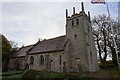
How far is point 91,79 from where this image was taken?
2061 centimetres

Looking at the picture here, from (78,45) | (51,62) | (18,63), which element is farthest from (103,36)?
(18,63)

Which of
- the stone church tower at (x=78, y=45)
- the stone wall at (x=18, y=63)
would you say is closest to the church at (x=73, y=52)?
the stone church tower at (x=78, y=45)

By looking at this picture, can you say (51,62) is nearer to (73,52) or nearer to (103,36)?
(73,52)

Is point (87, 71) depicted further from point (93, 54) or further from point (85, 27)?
point (85, 27)

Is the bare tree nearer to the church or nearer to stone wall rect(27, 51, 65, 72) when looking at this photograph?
the church

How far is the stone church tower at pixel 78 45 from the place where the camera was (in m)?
29.4

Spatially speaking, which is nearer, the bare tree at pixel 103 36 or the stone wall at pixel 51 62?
the stone wall at pixel 51 62

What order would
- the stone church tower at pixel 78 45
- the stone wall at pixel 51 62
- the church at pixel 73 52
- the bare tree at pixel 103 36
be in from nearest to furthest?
1. the stone church tower at pixel 78 45
2. the church at pixel 73 52
3. the stone wall at pixel 51 62
4. the bare tree at pixel 103 36

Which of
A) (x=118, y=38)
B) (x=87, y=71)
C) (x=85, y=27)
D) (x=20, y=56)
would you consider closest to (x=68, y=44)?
(x=85, y=27)

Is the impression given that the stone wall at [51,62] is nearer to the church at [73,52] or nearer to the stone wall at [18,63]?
the church at [73,52]

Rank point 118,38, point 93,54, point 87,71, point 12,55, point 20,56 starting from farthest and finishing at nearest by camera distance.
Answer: point 12,55, point 20,56, point 118,38, point 93,54, point 87,71

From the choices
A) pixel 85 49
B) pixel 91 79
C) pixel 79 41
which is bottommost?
pixel 91 79

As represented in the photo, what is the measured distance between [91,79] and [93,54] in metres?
13.2

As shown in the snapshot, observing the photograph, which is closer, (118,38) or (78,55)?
(78,55)
